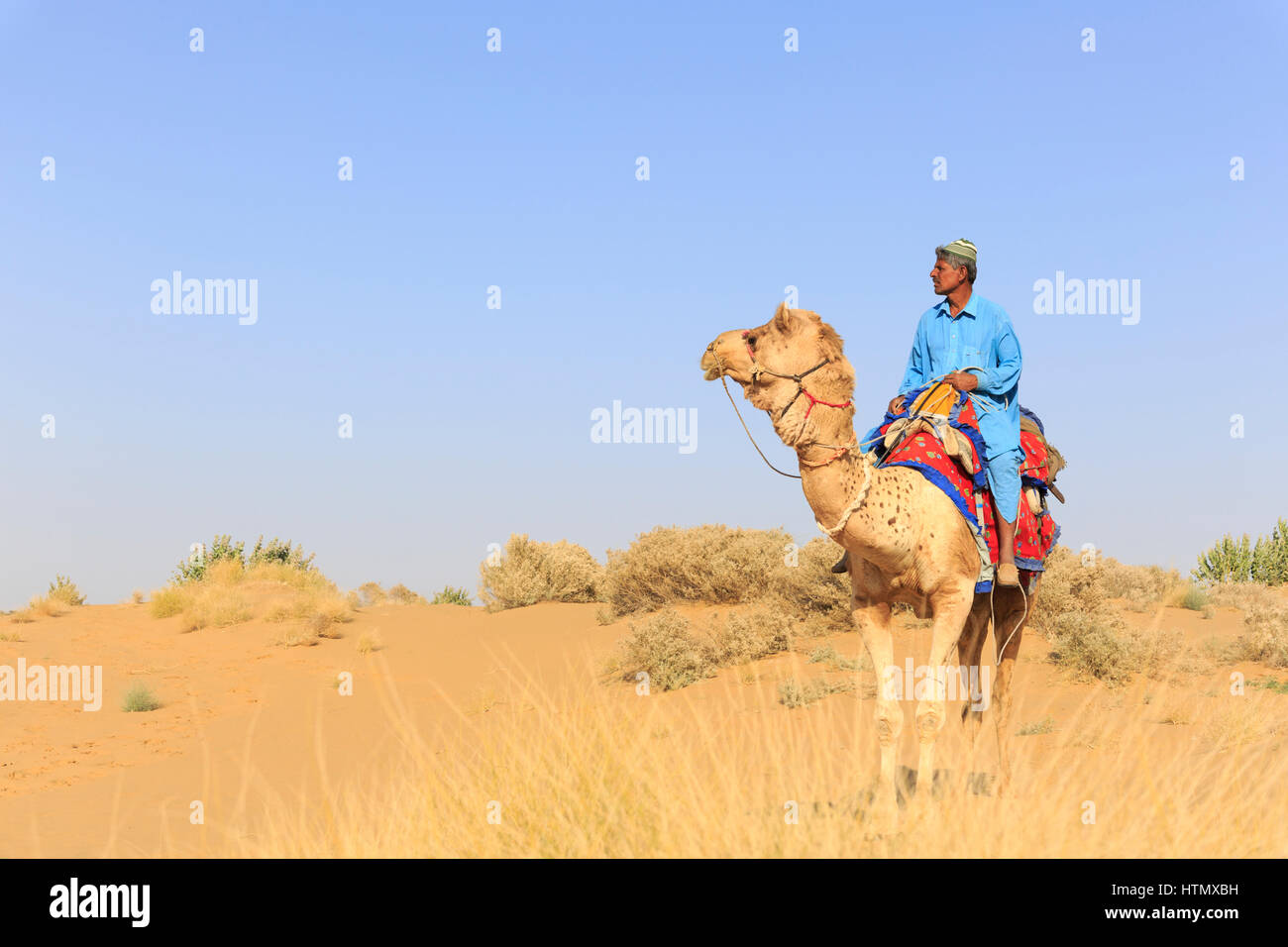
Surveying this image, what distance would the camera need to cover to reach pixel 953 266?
673cm

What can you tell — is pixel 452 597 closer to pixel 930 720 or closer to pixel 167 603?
pixel 167 603

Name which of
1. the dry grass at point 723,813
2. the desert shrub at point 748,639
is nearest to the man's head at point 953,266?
the dry grass at point 723,813

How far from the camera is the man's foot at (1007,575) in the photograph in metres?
6.36

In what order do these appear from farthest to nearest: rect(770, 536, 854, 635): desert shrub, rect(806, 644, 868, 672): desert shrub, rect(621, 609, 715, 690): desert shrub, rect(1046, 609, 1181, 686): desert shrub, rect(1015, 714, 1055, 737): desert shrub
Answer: rect(770, 536, 854, 635): desert shrub
rect(621, 609, 715, 690): desert shrub
rect(806, 644, 868, 672): desert shrub
rect(1046, 609, 1181, 686): desert shrub
rect(1015, 714, 1055, 737): desert shrub

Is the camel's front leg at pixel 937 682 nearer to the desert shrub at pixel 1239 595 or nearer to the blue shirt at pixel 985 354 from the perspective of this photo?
the blue shirt at pixel 985 354

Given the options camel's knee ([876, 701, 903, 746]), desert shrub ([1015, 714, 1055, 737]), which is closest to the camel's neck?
camel's knee ([876, 701, 903, 746])

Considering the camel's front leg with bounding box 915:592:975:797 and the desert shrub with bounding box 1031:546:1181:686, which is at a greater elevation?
the camel's front leg with bounding box 915:592:975:797

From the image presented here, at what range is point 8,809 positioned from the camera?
10.6m

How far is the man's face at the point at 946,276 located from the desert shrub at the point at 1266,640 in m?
9.65

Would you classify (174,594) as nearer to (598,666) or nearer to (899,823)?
(598,666)

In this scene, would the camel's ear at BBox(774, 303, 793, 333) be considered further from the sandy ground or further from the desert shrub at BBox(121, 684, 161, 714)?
Answer: the desert shrub at BBox(121, 684, 161, 714)

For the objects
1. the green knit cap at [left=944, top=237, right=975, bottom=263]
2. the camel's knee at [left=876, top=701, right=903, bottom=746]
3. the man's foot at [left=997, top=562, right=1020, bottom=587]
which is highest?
the green knit cap at [left=944, top=237, right=975, bottom=263]

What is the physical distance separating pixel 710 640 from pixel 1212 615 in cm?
944

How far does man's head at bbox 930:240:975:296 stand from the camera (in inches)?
265
